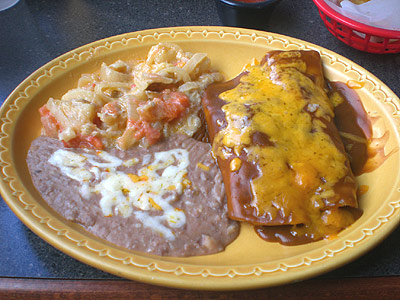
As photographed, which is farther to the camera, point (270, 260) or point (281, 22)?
point (281, 22)

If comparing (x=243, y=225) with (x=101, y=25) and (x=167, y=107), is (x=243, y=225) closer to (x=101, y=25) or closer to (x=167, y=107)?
(x=167, y=107)

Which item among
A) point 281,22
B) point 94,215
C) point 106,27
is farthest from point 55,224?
point 281,22

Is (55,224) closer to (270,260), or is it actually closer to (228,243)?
(228,243)

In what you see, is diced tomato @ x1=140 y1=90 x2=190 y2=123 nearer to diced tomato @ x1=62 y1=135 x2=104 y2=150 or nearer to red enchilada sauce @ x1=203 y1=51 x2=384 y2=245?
red enchilada sauce @ x1=203 y1=51 x2=384 y2=245

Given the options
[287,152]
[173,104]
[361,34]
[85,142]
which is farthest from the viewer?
[361,34]

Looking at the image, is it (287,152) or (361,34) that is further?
(361,34)

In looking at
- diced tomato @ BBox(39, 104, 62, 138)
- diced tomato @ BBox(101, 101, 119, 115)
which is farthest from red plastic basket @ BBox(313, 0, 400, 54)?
diced tomato @ BBox(39, 104, 62, 138)

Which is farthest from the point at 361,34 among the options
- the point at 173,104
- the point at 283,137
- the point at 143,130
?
the point at 143,130
